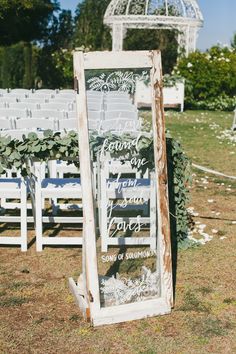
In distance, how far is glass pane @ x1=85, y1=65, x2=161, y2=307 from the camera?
13.8 feet

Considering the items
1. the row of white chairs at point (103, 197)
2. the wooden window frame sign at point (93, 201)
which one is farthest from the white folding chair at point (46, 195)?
the wooden window frame sign at point (93, 201)

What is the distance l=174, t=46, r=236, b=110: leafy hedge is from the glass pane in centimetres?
1906

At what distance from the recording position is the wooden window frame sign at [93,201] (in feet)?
13.0

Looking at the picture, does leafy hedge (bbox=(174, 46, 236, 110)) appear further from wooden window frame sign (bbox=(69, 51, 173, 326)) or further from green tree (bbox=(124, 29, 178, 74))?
wooden window frame sign (bbox=(69, 51, 173, 326))

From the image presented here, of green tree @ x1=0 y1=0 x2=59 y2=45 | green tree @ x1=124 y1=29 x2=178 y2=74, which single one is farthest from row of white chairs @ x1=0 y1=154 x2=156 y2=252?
green tree @ x1=124 y1=29 x2=178 y2=74

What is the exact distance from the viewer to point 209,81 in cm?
2342

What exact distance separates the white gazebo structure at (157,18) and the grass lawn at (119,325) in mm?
20726

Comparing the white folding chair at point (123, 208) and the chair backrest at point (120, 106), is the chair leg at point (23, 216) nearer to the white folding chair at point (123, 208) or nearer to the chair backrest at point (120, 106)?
the white folding chair at point (123, 208)

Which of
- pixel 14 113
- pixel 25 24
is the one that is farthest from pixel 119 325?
pixel 25 24

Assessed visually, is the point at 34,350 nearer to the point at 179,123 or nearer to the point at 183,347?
the point at 183,347

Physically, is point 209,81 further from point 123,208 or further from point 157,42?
point 123,208

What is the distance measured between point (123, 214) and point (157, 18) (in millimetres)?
22721

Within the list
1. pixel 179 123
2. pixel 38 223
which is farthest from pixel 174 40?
pixel 38 223

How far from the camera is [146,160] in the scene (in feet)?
15.1
